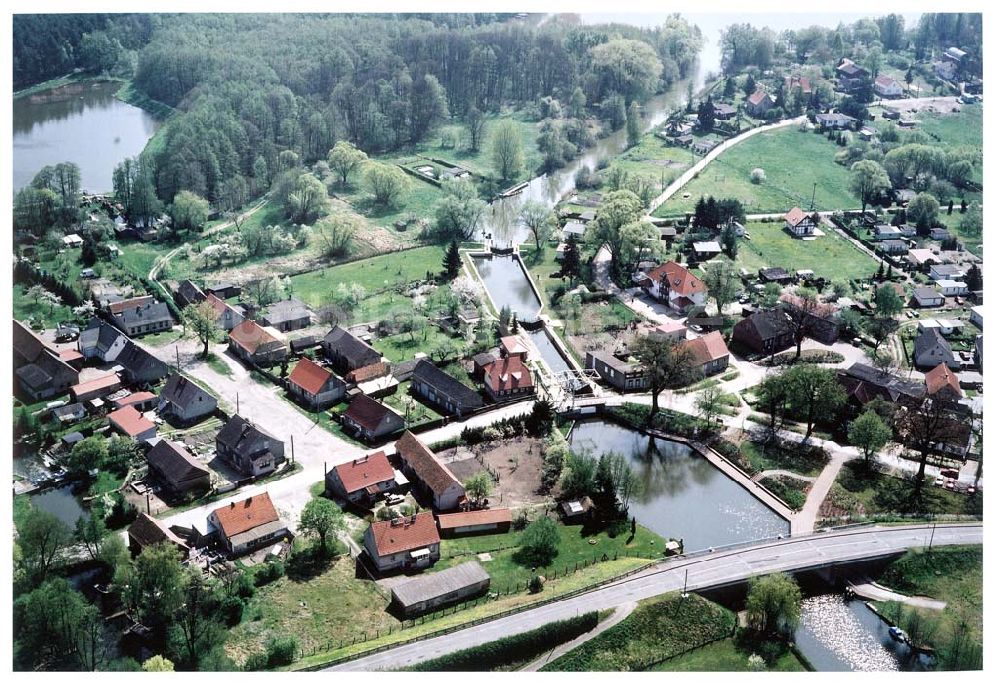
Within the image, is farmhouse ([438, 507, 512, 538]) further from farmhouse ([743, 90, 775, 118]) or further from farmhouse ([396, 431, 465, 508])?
farmhouse ([743, 90, 775, 118])

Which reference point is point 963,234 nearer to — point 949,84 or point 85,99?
point 949,84

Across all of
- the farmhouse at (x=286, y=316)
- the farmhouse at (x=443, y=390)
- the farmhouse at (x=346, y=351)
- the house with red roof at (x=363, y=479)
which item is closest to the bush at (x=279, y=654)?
the house with red roof at (x=363, y=479)

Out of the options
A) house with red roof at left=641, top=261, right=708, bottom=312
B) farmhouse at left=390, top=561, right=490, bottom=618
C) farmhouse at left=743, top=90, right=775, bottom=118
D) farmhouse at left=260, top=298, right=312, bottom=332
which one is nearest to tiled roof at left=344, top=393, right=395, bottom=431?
farmhouse at left=390, top=561, right=490, bottom=618

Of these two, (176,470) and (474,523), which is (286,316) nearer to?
(176,470)

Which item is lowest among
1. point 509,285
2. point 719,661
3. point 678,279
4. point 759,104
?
point 719,661


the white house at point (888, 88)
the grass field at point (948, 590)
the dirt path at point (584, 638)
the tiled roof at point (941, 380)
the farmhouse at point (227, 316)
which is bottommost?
the grass field at point (948, 590)

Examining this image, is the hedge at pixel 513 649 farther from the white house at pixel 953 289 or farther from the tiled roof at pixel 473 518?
the white house at pixel 953 289

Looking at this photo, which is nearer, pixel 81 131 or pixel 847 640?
pixel 847 640

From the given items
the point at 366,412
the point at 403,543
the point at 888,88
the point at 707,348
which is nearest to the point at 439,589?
the point at 403,543
